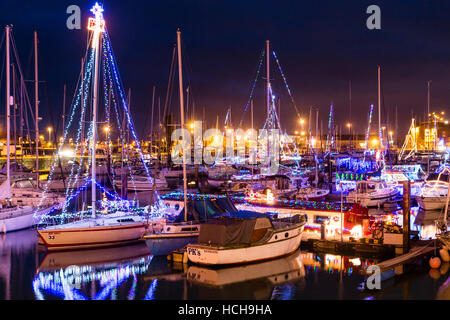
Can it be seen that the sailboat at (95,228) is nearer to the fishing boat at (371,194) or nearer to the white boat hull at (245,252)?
the white boat hull at (245,252)

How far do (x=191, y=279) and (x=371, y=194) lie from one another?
21.8m

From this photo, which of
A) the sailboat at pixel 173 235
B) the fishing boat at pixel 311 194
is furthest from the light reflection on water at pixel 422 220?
the sailboat at pixel 173 235

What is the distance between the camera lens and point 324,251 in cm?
2159

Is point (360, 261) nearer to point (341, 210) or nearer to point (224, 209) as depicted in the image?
point (341, 210)

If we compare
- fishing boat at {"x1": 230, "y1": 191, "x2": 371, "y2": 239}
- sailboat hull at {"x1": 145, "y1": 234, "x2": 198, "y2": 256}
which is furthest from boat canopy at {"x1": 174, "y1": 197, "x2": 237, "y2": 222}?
fishing boat at {"x1": 230, "y1": 191, "x2": 371, "y2": 239}

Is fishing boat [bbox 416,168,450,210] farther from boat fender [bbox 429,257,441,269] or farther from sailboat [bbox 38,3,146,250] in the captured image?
sailboat [bbox 38,3,146,250]

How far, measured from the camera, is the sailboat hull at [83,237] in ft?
74.2

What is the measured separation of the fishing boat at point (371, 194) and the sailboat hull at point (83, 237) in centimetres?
1909

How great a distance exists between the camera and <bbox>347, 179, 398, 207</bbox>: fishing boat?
115 feet

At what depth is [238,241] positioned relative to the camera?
19.4 metres

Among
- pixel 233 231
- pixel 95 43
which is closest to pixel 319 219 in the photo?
pixel 233 231

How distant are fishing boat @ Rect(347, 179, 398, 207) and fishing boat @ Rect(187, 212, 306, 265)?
628 inches

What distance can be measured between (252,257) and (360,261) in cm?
496
